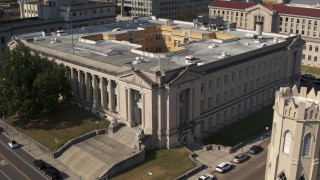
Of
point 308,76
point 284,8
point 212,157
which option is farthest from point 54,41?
point 284,8

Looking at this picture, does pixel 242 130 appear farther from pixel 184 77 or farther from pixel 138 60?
pixel 138 60

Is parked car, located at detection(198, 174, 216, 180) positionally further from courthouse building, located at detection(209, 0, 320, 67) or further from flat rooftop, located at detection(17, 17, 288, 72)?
courthouse building, located at detection(209, 0, 320, 67)

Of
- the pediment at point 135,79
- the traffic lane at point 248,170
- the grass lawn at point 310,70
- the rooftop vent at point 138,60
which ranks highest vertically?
the rooftop vent at point 138,60

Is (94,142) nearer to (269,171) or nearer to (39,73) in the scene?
(39,73)

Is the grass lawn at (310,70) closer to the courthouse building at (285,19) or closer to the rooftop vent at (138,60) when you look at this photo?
the courthouse building at (285,19)

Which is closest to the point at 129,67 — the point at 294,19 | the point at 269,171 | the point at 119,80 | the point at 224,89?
the point at 119,80

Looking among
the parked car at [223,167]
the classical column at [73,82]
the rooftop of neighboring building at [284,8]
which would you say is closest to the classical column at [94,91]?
the classical column at [73,82]

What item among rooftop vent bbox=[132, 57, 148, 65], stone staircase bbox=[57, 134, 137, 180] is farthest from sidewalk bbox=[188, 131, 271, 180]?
rooftop vent bbox=[132, 57, 148, 65]

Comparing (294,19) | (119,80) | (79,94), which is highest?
(294,19)
